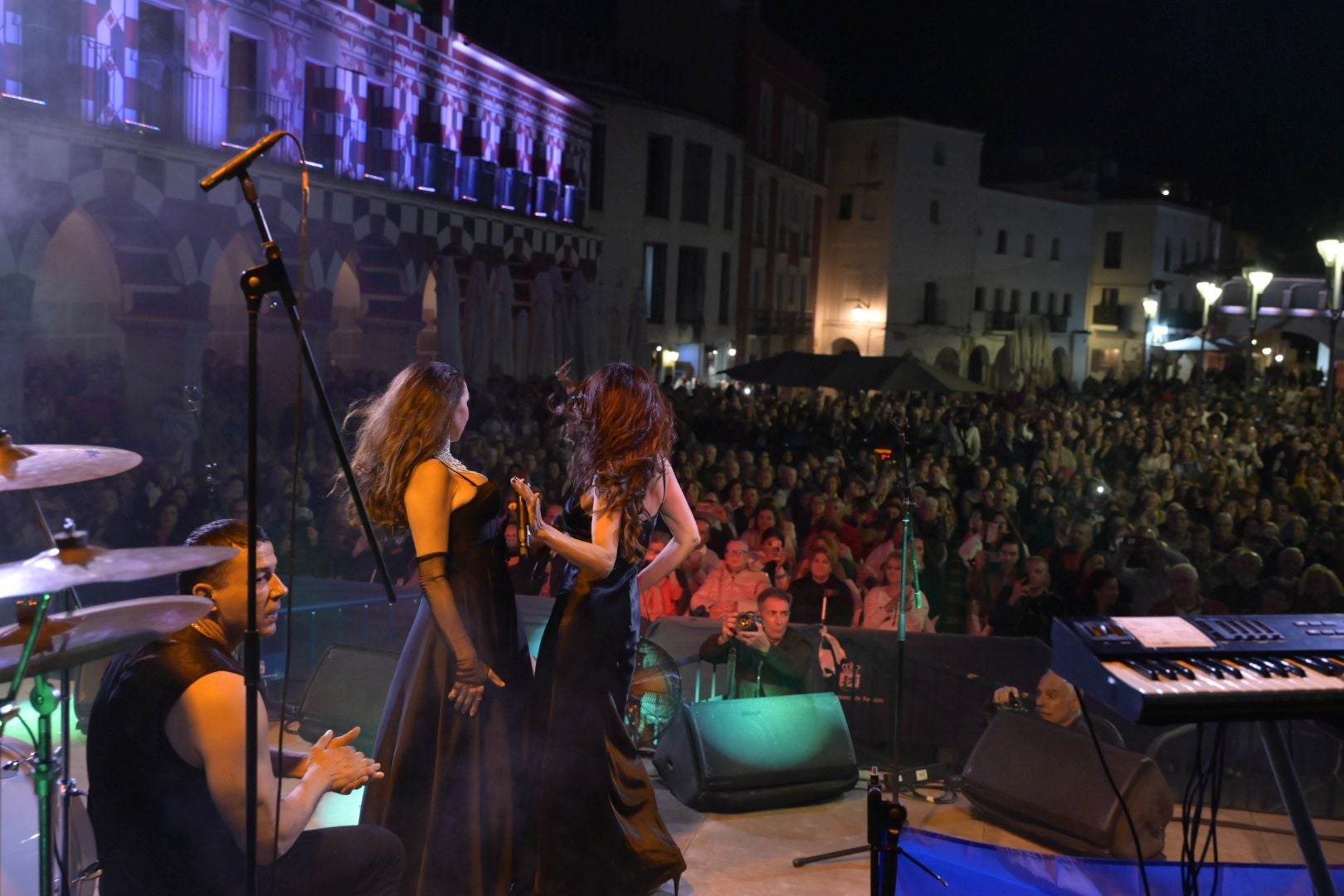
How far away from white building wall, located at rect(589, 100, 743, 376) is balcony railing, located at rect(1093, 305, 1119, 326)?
20833 mm

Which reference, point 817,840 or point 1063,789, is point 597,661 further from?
point 1063,789

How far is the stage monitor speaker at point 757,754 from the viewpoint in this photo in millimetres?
4133

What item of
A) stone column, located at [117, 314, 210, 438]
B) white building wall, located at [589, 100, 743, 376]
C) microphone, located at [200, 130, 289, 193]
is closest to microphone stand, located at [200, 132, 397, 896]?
microphone, located at [200, 130, 289, 193]

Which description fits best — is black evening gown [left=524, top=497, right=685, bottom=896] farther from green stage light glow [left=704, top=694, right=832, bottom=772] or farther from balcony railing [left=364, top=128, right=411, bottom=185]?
balcony railing [left=364, top=128, right=411, bottom=185]

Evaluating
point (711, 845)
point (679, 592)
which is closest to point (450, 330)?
point (679, 592)

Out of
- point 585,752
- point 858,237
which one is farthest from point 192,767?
point 858,237

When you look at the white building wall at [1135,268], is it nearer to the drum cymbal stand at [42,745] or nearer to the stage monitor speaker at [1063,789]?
the stage monitor speaker at [1063,789]

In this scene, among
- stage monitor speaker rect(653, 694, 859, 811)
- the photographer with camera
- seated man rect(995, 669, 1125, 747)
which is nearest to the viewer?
stage monitor speaker rect(653, 694, 859, 811)

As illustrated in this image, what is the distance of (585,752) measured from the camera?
3.20 meters

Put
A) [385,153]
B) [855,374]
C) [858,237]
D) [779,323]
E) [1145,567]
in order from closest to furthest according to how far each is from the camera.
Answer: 1. [1145,567]
2. [855,374]
3. [385,153]
4. [779,323]
5. [858,237]

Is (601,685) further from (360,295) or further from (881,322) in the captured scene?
(881,322)

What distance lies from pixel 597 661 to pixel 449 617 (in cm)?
47

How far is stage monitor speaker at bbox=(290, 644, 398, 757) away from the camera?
4508 millimetres

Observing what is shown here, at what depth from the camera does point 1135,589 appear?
21.4 feet
